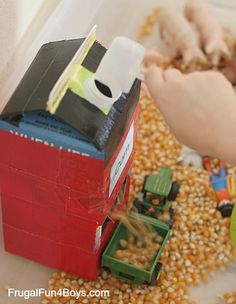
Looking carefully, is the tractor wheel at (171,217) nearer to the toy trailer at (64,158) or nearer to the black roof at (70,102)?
the toy trailer at (64,158)

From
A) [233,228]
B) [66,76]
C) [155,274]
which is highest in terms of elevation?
[66,76]

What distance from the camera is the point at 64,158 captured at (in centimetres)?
85

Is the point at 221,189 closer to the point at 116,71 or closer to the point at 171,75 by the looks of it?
the point at 171,75

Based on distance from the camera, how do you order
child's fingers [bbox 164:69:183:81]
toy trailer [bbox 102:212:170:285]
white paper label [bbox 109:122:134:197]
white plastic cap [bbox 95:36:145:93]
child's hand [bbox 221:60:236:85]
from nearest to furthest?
white plastic cap [bbox 95:36:145:93]
white paper label [bbox 109:122:134:197]
toy trailer [bbox 102:212:170:285]
child's fingers [bbox 164:69:183:81]
child's hand [bbox 221:60:236:85]

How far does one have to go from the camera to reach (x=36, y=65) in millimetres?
903

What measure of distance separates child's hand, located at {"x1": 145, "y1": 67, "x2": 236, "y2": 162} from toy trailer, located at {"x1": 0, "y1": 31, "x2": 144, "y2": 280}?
0.11m

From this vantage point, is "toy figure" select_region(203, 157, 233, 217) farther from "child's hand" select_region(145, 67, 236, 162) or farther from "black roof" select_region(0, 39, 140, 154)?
"black roof" select_region(0, 39, 140, 154)

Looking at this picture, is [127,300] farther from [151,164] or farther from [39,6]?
[39,6]

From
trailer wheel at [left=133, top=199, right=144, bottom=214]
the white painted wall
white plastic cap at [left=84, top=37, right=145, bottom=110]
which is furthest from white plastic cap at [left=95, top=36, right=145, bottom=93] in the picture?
trailer wheel at [left=133, top=199, right=144, bottom=214]

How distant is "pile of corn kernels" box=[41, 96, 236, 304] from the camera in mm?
1066

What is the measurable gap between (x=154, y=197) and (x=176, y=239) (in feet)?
0.31

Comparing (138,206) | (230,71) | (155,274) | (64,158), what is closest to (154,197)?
(138,206)

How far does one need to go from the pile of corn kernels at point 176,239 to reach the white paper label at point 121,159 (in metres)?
0.22

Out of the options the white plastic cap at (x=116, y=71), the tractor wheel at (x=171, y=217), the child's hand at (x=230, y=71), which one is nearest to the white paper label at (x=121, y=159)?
the white plastic cap at (x=116, y=71)
